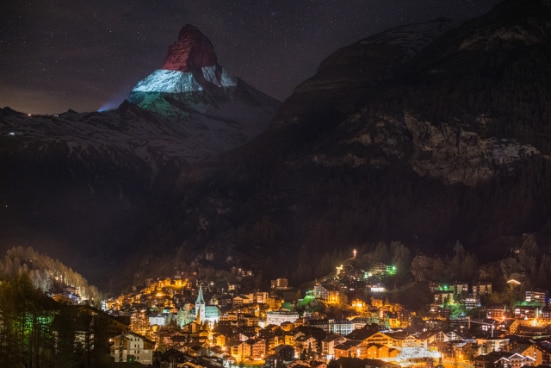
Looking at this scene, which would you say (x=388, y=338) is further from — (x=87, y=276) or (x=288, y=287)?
(x=87, y=276)

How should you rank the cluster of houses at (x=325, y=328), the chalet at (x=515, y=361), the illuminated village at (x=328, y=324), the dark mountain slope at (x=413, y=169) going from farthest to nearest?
the dark mountain slope at (x=413, y=169), the cluster of houses at (x=325, y=328), the illuminated village at (x=328, y=324), the chalet at (x=515, y=361)

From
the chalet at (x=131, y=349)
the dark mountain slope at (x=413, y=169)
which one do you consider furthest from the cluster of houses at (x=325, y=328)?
the dark mountain slope at (x=413, y=169)

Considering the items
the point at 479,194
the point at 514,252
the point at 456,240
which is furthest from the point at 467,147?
the point at 514,252

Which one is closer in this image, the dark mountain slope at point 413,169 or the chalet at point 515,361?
the chalet at point 515,361

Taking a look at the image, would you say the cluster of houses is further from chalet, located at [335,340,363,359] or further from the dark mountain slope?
the dark mountain slope

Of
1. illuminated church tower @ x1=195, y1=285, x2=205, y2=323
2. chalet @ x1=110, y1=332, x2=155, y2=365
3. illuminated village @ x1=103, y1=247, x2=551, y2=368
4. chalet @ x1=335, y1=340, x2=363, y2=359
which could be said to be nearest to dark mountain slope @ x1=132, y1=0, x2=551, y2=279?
illuminated village @ x1=103, y1=247, x2=551, y2=368

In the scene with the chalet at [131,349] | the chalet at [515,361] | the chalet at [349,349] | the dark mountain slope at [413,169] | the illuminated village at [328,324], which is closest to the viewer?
the chalet at [131,349]

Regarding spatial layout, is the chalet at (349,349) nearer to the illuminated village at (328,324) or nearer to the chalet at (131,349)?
the illuminated village at (328,324)
